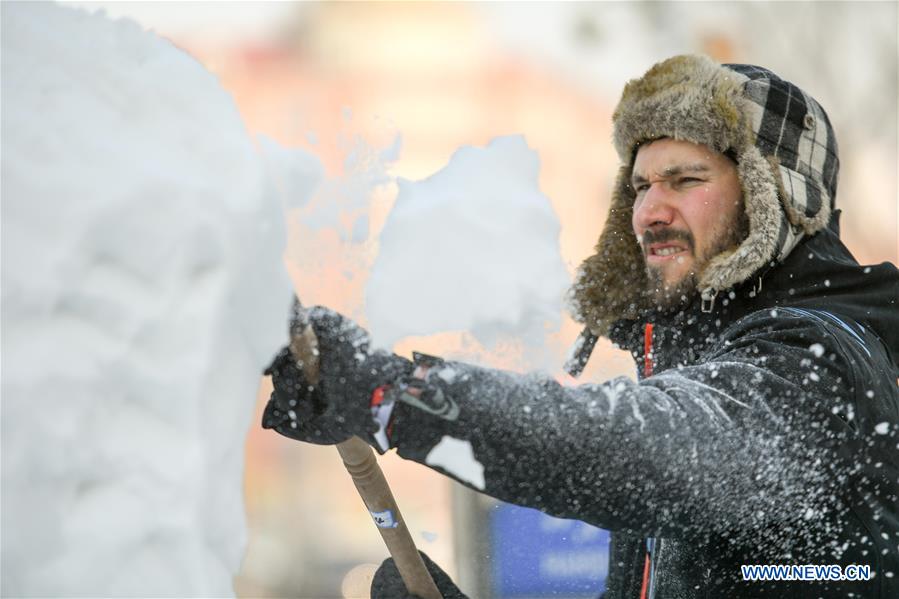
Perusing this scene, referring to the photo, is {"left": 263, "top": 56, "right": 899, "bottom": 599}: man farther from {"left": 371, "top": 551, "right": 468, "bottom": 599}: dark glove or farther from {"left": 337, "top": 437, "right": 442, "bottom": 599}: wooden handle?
{"left": 337, "top": 437, "right": 442, "bottom": 599}: wooden handle

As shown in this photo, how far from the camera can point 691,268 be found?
2230 mm

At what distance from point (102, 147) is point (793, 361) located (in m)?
1.25

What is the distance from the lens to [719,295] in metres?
2.16

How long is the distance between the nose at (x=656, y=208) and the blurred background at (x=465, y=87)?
1623 millimetres

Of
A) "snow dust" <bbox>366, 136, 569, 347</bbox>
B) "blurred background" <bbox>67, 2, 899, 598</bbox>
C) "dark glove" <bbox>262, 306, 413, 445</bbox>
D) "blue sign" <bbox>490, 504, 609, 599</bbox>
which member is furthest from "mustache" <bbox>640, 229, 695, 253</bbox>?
"blurred background" <bbox>67, 2, 899, 598</bbox>

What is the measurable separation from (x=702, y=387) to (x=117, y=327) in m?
1.01

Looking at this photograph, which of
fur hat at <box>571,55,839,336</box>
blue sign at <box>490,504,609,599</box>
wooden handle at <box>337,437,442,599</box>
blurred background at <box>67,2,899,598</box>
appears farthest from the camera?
blurred background at <box>67,2,899,598</box>

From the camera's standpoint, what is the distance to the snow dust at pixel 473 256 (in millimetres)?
1584

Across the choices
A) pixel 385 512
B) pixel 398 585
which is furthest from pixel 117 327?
pixel 398 585

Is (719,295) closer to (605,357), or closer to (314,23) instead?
(605,357)

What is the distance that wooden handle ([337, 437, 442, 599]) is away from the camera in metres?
1.86

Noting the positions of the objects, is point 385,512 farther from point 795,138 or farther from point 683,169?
point 795,138

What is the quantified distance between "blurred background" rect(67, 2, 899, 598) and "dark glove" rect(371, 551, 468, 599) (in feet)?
4.86

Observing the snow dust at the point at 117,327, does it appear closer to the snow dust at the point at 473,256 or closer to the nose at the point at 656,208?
the snow dust at the point at 473,256
